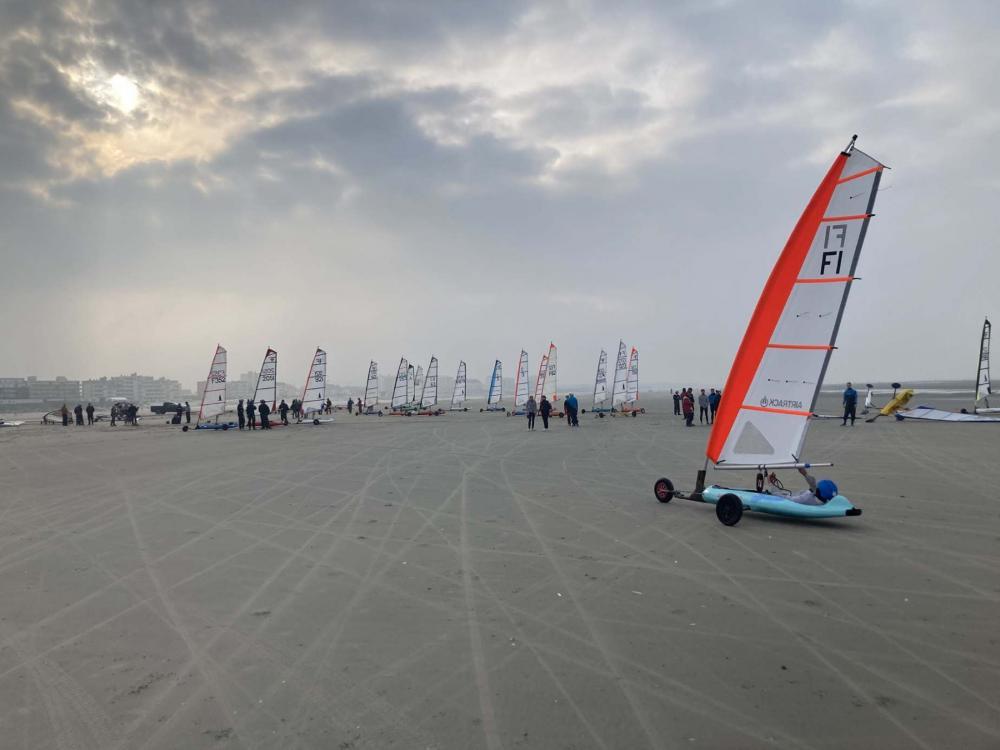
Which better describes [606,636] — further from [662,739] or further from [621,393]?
[621,393]

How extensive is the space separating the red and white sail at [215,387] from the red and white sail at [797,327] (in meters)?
30.6

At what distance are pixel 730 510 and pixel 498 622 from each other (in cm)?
469

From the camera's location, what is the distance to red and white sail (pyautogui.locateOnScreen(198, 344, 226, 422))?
1261 inches

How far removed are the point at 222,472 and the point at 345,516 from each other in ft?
22.3

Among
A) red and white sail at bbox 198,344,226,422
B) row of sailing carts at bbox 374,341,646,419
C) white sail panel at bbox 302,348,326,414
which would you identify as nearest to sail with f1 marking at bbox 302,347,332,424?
white sail panel at bbox 302,348,326,414

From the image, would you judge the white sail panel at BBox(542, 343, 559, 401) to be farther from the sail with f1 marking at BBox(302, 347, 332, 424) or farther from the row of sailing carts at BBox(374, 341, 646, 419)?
the sail with f1 marking at BBox(302, 347, 332, 424)

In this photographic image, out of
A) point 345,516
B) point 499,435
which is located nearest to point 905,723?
point 345,516

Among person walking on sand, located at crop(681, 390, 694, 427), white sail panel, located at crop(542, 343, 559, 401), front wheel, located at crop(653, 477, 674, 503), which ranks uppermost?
→ white sail panel, located at crop(542, 343, 559, 401)

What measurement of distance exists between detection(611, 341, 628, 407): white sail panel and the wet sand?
102ft

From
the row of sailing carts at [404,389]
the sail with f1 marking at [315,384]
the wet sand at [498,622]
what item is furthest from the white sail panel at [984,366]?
the sail with f1 marking at [315,384]

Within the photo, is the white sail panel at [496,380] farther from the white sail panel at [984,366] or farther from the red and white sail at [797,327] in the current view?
the red and white sail at [797,327]

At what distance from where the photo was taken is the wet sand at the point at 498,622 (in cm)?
339

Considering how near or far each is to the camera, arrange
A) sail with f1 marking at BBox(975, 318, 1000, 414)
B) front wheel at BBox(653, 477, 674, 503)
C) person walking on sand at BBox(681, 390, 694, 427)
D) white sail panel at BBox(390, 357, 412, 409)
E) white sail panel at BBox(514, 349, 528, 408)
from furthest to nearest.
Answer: white sail panel at BBox(390, 357, 412, 409) → white sail panel at BBox(514, 349, 528, 408) → sail with f1 marking at BBox(975, 318, 1000, 414) → person walking on sand at BBox(681, 390, 694, 427) → front wheel at BBox(653, 477, 674, 503)

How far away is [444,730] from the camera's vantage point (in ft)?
10.9
